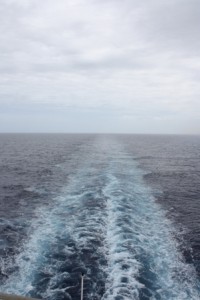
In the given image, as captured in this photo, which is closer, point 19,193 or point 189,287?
point 189,287

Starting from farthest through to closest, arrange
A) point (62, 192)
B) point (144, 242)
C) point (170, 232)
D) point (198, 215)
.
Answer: point (62, 192), point (198, 215), point (170, 232), point (144, 242)

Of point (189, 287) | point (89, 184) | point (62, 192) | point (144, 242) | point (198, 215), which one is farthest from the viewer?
point (89, 184)

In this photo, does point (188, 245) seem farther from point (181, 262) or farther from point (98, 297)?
point (98, 297)

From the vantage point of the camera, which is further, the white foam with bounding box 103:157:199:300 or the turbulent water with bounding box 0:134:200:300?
the turbulent water with bounding box 0:134:200:300

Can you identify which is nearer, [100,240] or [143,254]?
[143,254]

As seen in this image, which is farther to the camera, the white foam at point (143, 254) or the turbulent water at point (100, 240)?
the turbulent water at point (100, 240)

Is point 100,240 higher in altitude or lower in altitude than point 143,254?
higher

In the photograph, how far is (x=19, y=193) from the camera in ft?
125

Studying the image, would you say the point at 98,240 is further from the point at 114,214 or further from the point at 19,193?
the point at 19,193

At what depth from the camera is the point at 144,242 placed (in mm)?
22438

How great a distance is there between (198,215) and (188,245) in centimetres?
825

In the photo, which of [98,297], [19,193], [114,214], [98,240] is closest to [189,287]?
[98,297]

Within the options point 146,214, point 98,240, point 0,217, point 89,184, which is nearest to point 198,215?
point 146,214

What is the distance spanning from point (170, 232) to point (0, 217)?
16.8m
